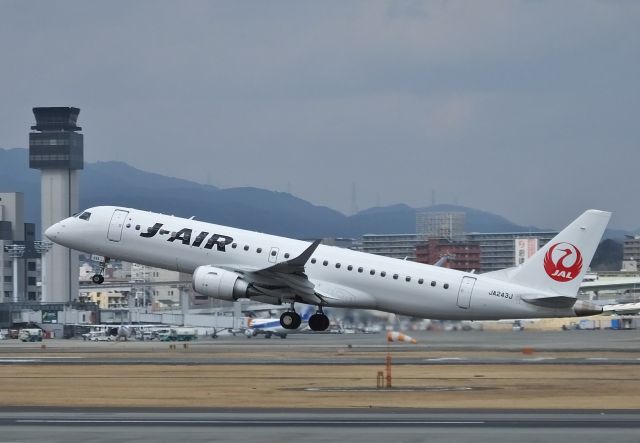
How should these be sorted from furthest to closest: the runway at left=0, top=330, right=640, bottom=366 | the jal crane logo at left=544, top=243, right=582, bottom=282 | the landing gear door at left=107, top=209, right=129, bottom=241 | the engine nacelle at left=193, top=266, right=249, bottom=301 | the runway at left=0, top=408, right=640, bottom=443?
the landing gear door at left=107, top=209, right=129, bottom=241 < the engine nacelle at left=193, top=266, right=249, bottom=301 < the jal crane logo at left=544, top=243, right=582, bottom=282 < the runway at left=0, top=330, right=640, bottom=366 < the runway at left=0, top=408, right=640, bottom=443

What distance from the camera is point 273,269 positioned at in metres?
64.0

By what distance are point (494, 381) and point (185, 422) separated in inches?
676

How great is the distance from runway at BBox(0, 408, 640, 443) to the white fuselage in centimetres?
2637

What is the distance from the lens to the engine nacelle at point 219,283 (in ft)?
211

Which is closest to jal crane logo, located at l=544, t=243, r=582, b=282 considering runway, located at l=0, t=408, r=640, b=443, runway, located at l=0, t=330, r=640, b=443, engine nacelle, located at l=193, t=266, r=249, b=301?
runway, located at l=0, t=330, r=640, b=443

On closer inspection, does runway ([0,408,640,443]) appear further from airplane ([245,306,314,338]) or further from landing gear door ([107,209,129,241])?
airplane ([245,306,314,338])

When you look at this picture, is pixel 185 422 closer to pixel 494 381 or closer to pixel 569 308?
pixel 494 381

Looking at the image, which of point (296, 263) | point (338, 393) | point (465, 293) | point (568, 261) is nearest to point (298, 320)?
point (296, 263)

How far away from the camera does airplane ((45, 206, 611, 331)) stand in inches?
2517

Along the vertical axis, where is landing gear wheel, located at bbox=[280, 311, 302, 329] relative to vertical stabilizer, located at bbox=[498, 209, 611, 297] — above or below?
below

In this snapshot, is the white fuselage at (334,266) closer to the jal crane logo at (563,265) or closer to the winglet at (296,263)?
the jal crane logo at (563,265)

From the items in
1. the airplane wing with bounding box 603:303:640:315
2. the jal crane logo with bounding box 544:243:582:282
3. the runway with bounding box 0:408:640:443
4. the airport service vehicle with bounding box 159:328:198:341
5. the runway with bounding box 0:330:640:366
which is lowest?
the runway with bounding box 0:408:640:443

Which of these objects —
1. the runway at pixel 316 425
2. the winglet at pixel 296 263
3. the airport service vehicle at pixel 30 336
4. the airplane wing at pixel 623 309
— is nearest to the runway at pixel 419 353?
the winglet at pixel 296 263

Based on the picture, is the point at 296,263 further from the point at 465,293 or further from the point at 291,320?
the point at 465,293
